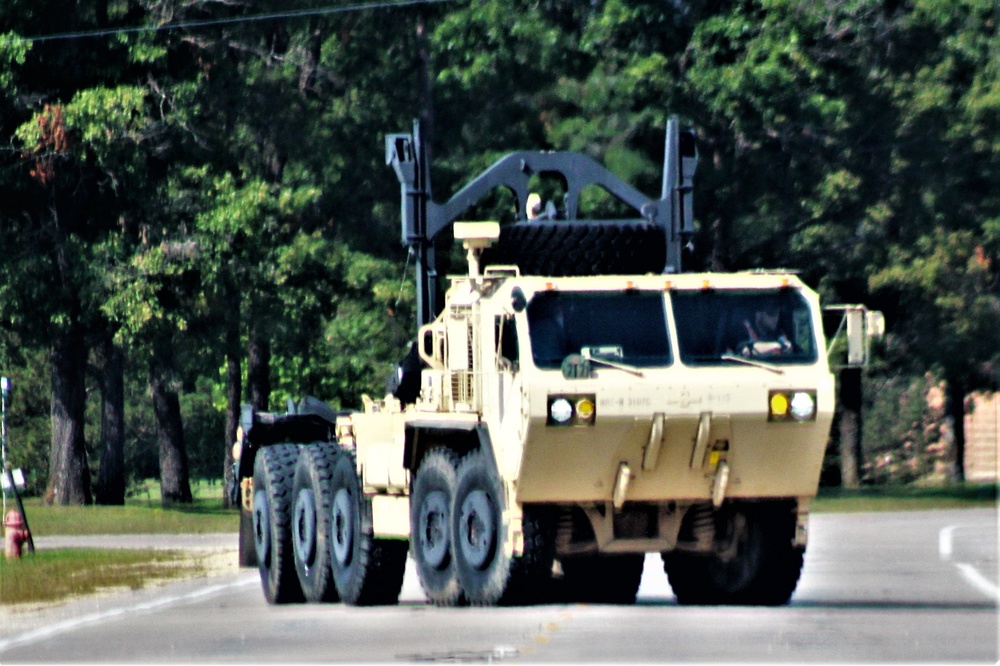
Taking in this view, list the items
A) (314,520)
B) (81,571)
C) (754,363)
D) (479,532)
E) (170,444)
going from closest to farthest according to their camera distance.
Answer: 1. (754,363)
2. (479,532)
3. (314,520)
4. (81,571)
5. (170,444)

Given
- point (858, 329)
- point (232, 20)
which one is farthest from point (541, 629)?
point (232, 20)

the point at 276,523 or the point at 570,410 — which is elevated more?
the point at 570,410

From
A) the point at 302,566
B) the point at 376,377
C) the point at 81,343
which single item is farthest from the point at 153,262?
the point at 302,566

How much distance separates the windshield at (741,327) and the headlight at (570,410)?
3.23 ft

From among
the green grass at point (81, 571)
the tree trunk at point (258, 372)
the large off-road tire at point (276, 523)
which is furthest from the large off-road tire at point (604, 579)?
the tree trunk at point (258, 372)

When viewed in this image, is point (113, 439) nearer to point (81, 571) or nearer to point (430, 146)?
point (430, 146)

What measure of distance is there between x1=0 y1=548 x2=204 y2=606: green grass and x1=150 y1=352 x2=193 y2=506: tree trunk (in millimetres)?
27245

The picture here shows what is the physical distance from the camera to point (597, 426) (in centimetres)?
1755

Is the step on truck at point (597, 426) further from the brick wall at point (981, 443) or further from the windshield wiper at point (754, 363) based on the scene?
the brick wall at point (981, 443)

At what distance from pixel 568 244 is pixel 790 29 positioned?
30.2 m

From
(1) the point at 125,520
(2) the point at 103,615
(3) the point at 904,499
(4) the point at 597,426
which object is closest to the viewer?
(4) the point at 597,426

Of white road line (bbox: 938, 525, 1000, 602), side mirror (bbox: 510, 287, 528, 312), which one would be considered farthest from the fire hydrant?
side mirror (bbox: 510, 287, 528, 312)

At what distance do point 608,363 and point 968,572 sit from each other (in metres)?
8.69

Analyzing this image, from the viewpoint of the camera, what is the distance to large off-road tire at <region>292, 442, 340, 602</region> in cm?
2094
